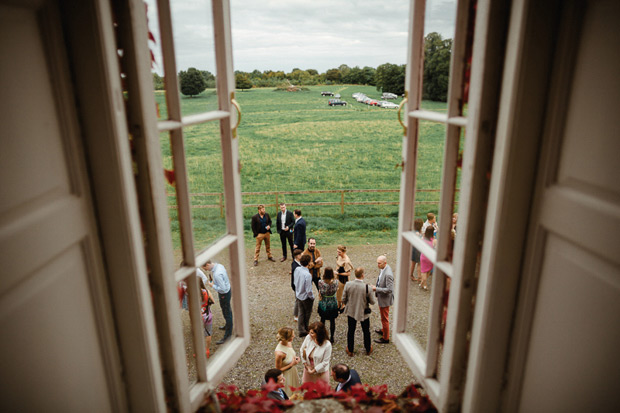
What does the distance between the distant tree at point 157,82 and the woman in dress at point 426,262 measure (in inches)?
56.1

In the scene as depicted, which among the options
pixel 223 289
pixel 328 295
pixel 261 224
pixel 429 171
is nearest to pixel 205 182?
pixel 223 289

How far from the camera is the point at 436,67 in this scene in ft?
5.74

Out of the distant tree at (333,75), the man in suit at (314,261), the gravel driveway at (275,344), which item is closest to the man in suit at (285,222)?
the gravel driveway at (275,344)

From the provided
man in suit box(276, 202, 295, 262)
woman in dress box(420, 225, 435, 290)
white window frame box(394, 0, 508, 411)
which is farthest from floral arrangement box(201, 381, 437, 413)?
man in suit box(276, 202, 295, 262)

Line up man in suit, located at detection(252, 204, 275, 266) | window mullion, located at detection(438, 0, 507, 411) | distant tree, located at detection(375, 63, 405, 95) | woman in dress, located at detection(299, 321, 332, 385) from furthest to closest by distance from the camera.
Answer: man in suit, located at detection(252, 204, 275, 266), woman in dress, located at detection(299, 321, 332, 385), distant tree, located at detection(375, 63, 405, 95), window mullion, located at detection(438, 0, 507, 411)

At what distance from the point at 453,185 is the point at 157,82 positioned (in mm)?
1327

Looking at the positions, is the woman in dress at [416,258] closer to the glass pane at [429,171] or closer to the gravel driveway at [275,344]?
the glass pane at [429,171]

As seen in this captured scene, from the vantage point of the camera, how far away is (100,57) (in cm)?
114

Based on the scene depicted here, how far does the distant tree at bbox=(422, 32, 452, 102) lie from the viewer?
1.65 m

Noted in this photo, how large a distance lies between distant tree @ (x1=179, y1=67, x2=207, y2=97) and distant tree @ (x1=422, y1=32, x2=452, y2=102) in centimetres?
109

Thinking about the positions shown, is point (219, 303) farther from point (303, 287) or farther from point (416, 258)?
point (303, 287)

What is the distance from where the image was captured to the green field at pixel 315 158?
179 centimetres

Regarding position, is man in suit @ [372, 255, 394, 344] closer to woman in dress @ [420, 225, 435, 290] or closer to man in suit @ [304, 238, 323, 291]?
man in suit @ [304, 238, 323, 291]

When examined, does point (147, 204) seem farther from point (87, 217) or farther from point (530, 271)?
point (530, 271)
